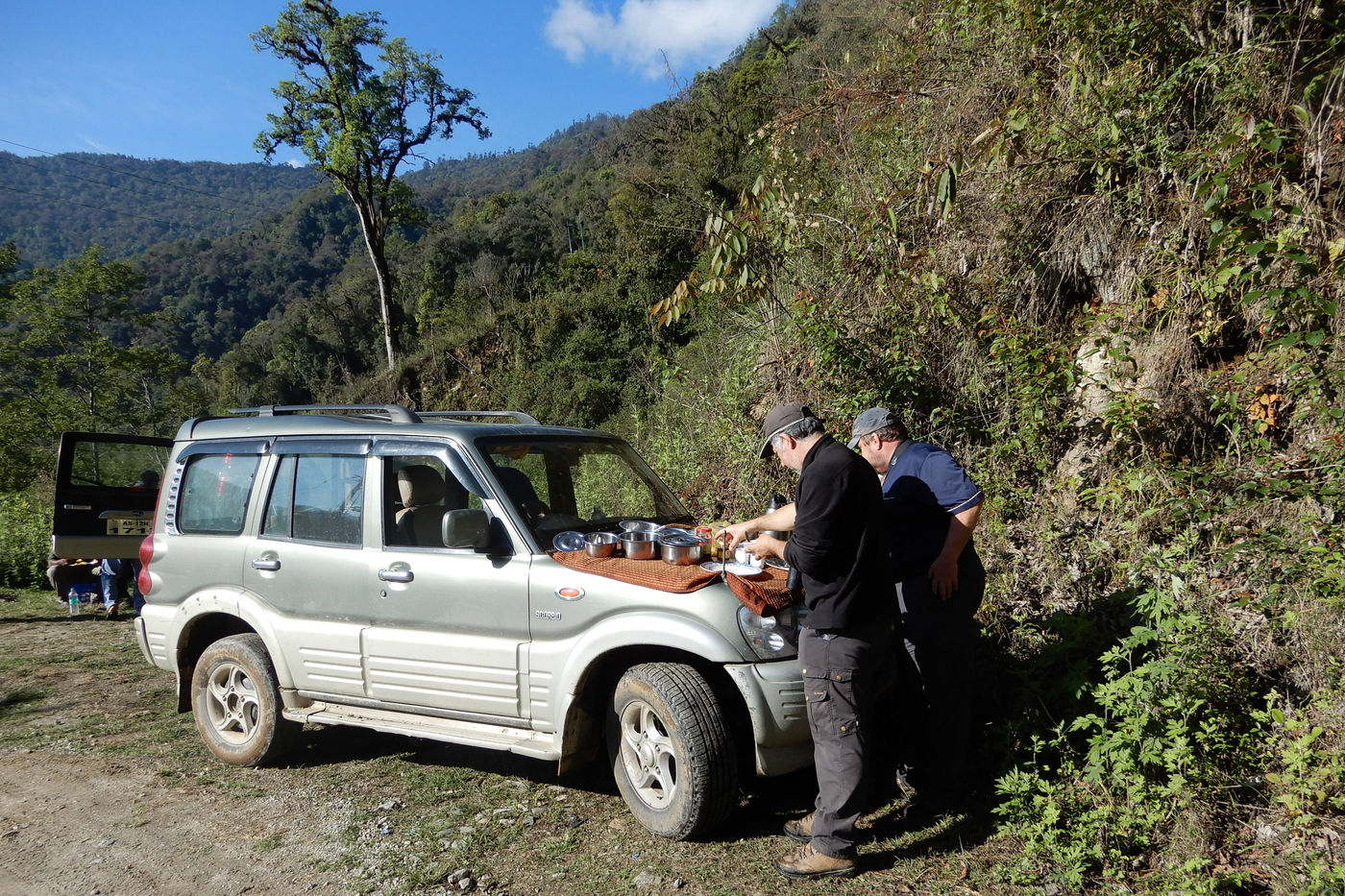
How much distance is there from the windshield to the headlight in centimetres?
121

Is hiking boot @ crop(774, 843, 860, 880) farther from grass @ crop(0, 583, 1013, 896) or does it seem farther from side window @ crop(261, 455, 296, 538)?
side window @ crop(261, 455, 296, 538)

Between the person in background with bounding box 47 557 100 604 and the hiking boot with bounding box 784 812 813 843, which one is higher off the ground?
the person in background with bounding box 47 557 100 604

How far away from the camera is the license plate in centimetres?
841

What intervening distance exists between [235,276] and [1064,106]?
295 ft

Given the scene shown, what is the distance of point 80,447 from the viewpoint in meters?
8.55

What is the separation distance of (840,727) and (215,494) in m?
4.28

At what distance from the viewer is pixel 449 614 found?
14.4ft

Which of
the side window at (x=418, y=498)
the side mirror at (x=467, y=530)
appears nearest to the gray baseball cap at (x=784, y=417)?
the side mirror at (x=467, y=530)

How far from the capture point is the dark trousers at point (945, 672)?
4.03 m

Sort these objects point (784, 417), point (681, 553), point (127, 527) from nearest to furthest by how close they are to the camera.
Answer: point (784, 417), point (681, 553), point (127, 527)

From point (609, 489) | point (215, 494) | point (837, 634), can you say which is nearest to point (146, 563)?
point (215, 494)

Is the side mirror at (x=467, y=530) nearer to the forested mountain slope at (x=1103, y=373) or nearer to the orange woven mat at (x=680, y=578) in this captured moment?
the orange woven mat at (x=680, y=578)

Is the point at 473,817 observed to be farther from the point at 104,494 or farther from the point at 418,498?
the point at 104,494

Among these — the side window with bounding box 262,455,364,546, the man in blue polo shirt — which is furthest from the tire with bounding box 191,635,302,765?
the man in blue polo shirt
